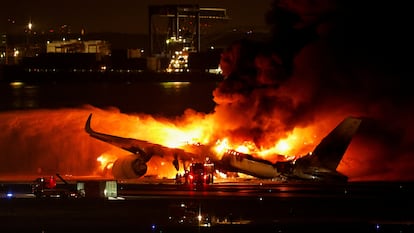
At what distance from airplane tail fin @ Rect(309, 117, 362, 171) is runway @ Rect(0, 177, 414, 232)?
8.30ft

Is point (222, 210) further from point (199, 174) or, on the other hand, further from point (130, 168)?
point (130, 168)

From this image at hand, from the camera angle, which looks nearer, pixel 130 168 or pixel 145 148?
pixel 130 168

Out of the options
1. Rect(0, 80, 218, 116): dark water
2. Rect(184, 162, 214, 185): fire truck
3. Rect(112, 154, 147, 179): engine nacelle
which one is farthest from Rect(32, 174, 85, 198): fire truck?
Rect(0, 80, 218, 116): dark water

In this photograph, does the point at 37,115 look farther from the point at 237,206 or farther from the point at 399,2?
the point at 237,206

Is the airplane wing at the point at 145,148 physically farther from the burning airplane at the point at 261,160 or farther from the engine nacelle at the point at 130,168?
the engine nacelle at the point at 130,168

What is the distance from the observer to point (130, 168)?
2442 inches

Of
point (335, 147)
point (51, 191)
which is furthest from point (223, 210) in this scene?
point (335, 147)

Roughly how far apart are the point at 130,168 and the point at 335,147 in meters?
13.9

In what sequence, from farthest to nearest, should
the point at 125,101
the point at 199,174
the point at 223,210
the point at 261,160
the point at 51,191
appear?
the point at 125,101 → the point at 261,160 → the point at 199,174 → the point at 51,191 → the point at 223,210

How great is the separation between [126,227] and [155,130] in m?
34.1

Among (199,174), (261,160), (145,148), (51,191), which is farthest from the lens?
(145,148)

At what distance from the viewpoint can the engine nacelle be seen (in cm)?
6206

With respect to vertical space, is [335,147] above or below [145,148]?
above

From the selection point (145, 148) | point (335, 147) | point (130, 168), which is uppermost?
point (335, 147)
